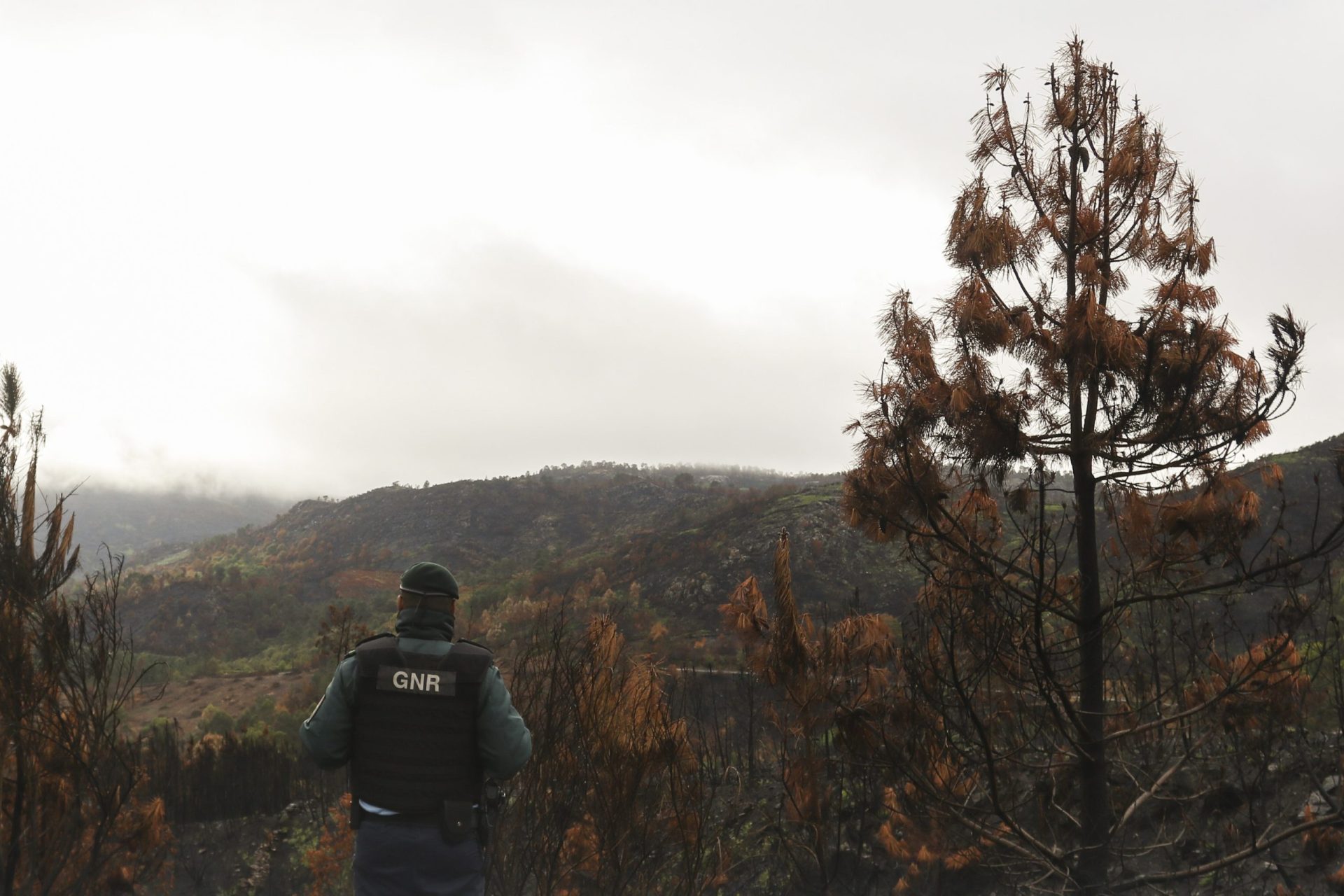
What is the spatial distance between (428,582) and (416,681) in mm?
436

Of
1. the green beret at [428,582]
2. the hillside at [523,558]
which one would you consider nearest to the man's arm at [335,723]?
the green beret at [428,582]

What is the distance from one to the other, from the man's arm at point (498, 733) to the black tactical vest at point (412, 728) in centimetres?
6

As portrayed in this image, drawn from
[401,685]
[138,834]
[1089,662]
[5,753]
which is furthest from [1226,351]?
[138,834]

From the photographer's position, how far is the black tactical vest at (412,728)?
3715 mm

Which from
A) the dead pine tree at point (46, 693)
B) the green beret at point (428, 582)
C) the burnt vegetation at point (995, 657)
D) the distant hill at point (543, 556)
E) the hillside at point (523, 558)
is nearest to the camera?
the green beret at point (428, 582)

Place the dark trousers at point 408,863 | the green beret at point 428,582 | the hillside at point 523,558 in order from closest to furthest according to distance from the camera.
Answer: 1. the dark trousers at point 408,863
2. the green beret at point 428,582
3. the hillside at point 523,558

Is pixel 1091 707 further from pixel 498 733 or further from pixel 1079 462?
pixel 498 733

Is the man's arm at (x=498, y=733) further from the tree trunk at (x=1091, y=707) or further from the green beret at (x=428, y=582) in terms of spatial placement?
the tree trunk at (x=1091, y=707)

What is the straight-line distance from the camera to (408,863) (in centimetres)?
367

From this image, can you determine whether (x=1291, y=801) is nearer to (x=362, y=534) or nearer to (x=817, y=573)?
(x=817, y=573)

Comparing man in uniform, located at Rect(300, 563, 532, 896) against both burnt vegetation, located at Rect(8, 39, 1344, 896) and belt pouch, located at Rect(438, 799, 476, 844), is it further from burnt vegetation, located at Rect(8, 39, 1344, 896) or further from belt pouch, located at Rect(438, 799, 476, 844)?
burnt vegetation, located at Rect(8, 39, 1344, 896)

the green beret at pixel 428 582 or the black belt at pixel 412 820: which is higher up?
the green beret at pixel 428 582

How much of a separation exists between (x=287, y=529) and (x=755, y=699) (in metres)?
102

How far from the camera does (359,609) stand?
193 ft
